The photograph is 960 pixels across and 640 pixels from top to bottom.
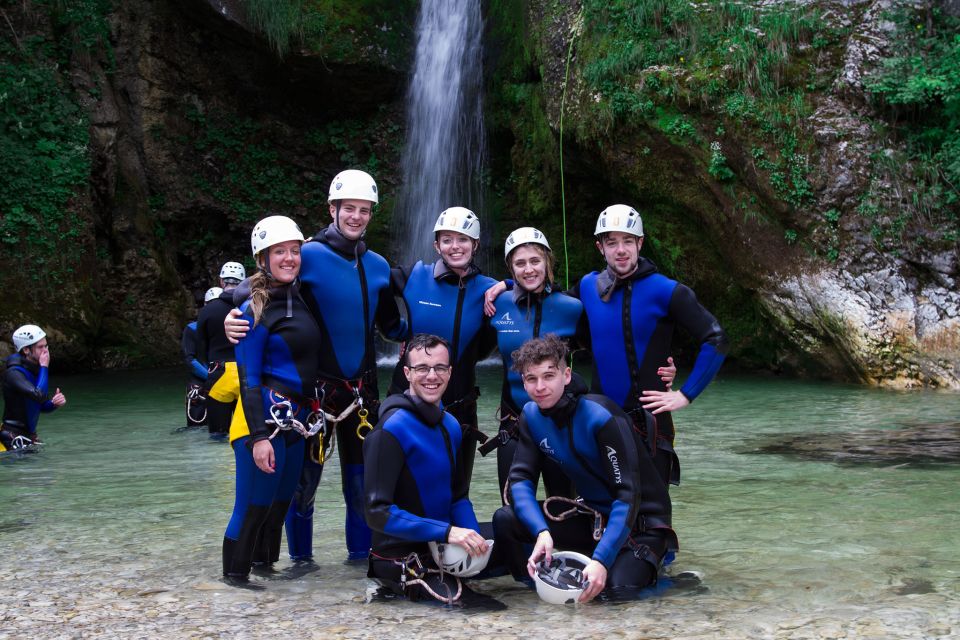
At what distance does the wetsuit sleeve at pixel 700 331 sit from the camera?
4824 millimetres

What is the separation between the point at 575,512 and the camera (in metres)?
4.38

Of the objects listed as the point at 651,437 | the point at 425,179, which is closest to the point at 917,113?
the point at 425,179

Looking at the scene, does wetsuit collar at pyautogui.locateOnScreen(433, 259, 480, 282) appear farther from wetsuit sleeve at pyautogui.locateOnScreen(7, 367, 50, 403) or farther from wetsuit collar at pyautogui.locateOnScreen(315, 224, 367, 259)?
wetsuit sleeve at pyautogui.locateOnScreen(7, 367, 50, 403)

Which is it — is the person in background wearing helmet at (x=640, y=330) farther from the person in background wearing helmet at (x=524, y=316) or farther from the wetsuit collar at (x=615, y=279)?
the person in background wearing helmet at (x=524, y=316)

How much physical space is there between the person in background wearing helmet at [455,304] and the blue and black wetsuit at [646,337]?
64 centimetres

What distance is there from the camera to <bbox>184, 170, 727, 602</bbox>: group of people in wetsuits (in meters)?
4.16

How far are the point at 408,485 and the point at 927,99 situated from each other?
1019 centimetres

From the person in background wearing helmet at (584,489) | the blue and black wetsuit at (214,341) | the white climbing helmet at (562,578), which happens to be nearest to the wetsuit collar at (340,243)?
the person in background wearing helmet at (584,489)

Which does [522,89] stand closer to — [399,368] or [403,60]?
[403,60]

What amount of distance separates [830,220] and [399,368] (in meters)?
8.89

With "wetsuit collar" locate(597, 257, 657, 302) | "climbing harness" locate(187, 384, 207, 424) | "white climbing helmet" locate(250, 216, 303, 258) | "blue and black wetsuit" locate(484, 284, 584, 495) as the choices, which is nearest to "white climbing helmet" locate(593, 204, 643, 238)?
"wetsuit collar" locate(597, 257, 657, 302)

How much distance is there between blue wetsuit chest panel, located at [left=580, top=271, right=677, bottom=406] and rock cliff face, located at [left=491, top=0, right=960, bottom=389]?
7.94m

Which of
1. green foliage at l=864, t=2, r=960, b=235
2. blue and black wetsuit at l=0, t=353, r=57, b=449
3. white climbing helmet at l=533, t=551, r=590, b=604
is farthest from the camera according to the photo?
green foliage at l=864, t=2, r=960, b=235

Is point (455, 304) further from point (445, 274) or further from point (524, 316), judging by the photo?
point (524, 316)
